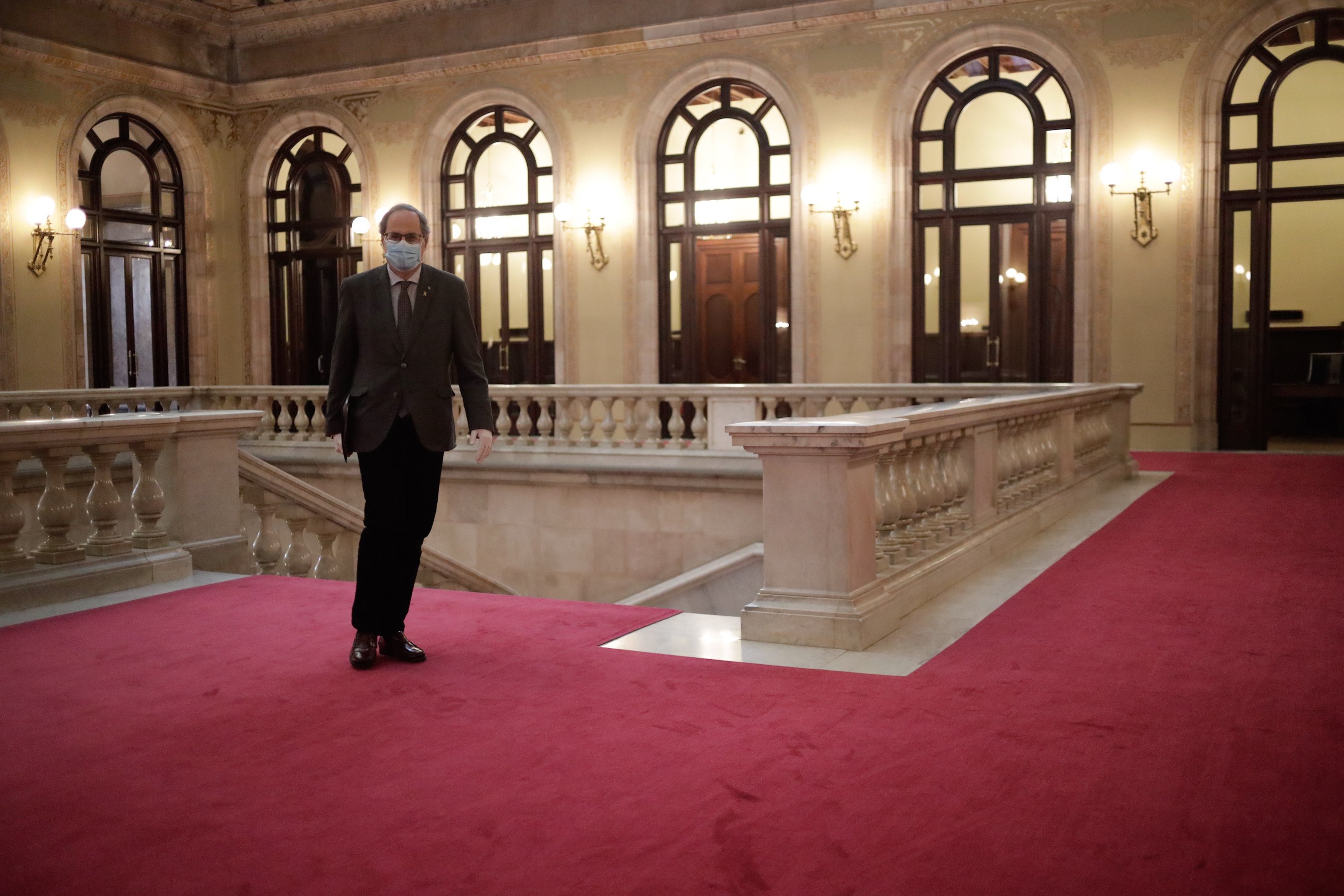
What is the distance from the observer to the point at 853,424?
4930 mm

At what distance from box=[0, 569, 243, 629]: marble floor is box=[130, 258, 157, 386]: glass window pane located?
13.0 metres

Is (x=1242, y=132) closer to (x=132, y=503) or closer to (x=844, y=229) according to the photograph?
(x=844, y=229)

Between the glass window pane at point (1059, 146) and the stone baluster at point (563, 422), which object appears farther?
the glass window pane at point (1059, 146)

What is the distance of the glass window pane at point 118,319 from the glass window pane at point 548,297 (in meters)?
6.28

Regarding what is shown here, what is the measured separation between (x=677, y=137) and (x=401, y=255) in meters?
12.7

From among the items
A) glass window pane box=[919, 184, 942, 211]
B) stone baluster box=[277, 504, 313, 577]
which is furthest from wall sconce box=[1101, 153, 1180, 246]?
stone baluster box=[277, 504, 313, 577]

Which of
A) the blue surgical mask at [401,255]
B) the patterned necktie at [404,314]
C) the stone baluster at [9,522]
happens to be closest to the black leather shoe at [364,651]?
the patterned necktie at [404,314]

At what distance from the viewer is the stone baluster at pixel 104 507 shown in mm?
6266

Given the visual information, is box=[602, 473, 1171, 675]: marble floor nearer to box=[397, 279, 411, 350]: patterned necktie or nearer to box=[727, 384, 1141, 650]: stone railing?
box=[727, 384, 1141, 650]: stone railing

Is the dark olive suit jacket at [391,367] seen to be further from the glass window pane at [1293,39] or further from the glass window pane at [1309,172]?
the glass window pane at [1293,39]

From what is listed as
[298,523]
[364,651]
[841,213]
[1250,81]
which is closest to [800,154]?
[841,213]

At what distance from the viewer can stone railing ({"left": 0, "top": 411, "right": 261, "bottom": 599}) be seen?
5871 millimetres

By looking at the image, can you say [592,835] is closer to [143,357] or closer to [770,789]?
[770,789]

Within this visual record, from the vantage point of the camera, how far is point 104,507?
6348mm
